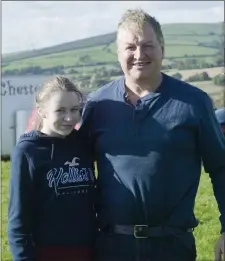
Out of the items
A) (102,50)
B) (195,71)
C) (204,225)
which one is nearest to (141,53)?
(204,225)

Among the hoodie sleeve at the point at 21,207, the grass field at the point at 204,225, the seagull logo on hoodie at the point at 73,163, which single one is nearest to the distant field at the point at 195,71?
the grass field at the point at 204,225

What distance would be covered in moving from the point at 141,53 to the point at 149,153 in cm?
45

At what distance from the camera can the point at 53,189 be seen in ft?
8.92

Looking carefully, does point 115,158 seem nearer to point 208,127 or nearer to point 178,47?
point 208,127

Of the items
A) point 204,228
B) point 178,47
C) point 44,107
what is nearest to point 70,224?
point 44,107

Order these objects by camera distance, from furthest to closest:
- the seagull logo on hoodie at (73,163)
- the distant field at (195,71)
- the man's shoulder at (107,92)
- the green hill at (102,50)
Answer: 1. the green hill at (102,50)
2. the distant field at (195,71)
3. the man's shoulder at (107,92)
4. the seagull logo on hoodie at (73,163)

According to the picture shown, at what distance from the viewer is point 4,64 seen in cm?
1334

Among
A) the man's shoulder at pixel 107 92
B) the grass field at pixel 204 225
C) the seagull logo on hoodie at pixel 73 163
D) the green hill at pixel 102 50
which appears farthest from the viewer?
the green hill at pixel 102 50

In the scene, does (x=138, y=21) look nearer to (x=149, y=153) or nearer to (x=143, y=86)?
(x=143, y=86)

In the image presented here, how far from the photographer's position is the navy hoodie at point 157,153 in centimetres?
269

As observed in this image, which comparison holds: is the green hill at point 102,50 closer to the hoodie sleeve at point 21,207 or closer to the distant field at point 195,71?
the distant field at point 195,71

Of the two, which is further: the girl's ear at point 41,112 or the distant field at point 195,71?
the distant field at point 195,71

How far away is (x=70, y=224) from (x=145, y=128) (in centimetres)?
55

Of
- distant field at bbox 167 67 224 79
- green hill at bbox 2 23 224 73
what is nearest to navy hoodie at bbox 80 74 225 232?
distant field at bbox 167 67 224 79
